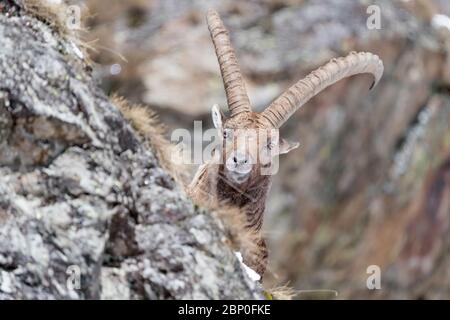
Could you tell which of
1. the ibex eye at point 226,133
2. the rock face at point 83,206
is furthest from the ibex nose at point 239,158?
the rock face at point 83,206

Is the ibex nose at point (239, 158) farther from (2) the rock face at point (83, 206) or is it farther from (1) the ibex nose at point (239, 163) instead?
(2) the rock face at point (83, 206)

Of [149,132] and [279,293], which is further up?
[149,132]

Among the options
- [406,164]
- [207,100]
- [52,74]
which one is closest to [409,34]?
[406,164]

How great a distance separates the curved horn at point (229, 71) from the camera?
39.4 ft

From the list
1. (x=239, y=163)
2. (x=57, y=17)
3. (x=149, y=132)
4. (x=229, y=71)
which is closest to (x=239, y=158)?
(x=239, y=163)

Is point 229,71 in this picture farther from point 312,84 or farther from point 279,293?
point 279,293

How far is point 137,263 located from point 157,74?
30325mm

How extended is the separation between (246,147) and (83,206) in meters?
2.69

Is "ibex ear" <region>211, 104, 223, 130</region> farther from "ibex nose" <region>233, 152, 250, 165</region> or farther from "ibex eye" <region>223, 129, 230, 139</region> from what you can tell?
"ibex nose" <region>233, 152, 250, 165</region>

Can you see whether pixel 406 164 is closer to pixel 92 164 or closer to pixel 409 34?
pixel 409 34

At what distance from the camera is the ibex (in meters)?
11.3

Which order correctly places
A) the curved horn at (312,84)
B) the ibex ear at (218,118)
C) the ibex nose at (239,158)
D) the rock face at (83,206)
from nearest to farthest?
1. the rock face at (83,206)
2. the ibex nose at (239,158)
3. the ibex ear at (218,118)
4. the curved horn at (312,84)

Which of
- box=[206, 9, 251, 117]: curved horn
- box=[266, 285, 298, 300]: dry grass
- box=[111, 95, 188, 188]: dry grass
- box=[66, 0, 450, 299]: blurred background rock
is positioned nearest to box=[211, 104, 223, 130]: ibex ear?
box=[206, 9, 251, 117]: curved horn

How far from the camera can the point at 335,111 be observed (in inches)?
1604
